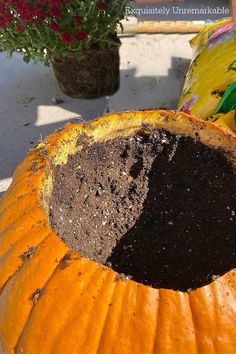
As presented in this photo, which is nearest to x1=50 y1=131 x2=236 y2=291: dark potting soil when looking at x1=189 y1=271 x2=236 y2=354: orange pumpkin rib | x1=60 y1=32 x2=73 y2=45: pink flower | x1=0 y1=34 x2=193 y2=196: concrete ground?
x1=189 y1=271 x2=236 y2=354: orange pumpkin rib

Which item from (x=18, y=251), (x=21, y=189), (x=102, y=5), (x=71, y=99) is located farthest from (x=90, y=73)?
(x=18, y=251)

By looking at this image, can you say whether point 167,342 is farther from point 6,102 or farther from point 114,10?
point 6,102

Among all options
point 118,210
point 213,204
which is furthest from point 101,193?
point 213,204

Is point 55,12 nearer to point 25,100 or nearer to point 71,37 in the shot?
point 71,37

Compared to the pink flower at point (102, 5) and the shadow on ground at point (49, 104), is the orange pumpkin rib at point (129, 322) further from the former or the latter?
the pink flower at point (102, 5)

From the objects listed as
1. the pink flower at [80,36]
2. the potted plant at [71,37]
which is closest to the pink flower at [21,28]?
the potted plant at [71,37]
